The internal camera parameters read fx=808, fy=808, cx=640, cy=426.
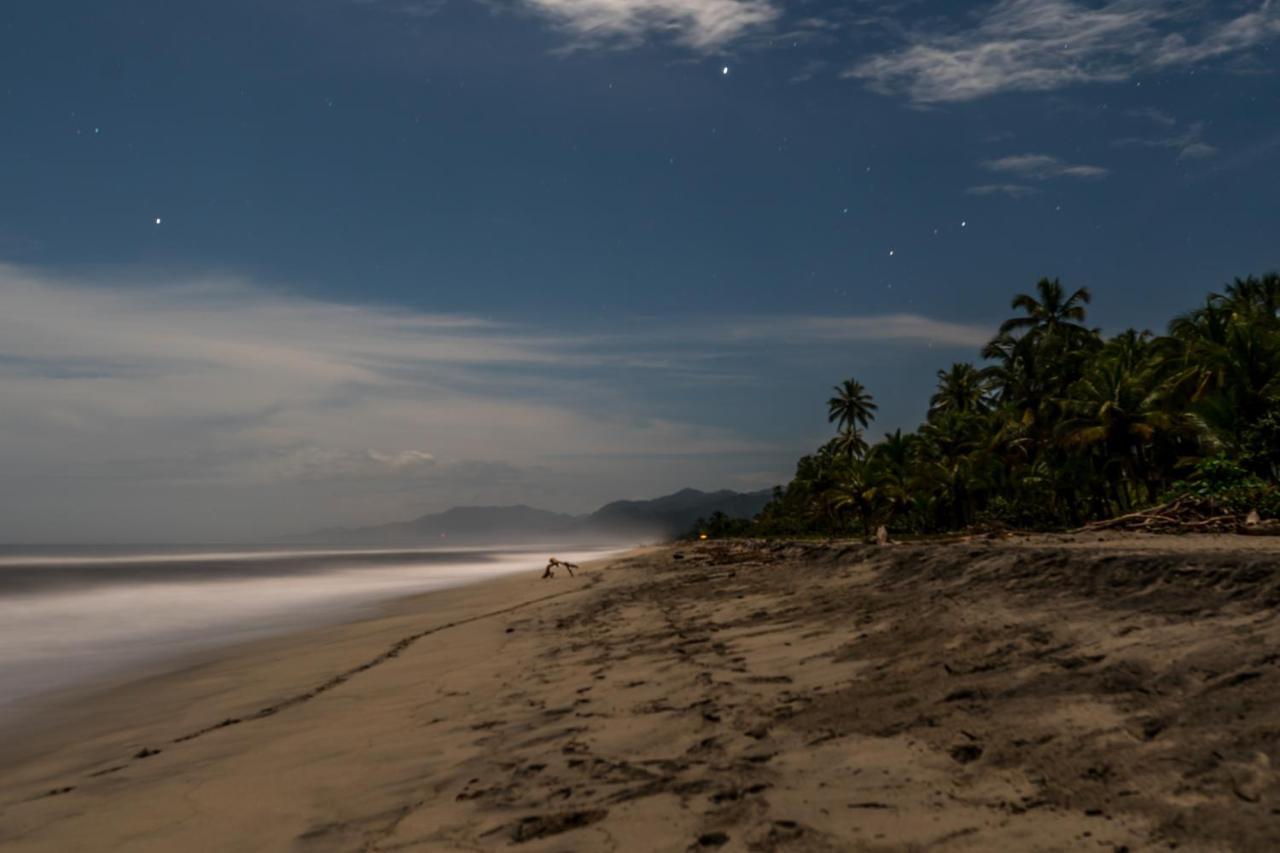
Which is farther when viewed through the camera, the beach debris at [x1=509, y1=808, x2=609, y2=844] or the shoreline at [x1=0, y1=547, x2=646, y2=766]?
the shoreline at [x1=0, y1=547, x2=646, y2=766]

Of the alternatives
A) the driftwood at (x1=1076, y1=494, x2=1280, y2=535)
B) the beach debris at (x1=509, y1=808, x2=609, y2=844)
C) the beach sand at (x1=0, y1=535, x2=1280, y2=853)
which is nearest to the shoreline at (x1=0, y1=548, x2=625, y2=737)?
the beach sand at (x1=0, y1=535, x2=1280, y2=853)

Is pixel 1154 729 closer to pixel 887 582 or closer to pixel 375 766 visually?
pixel 375 766

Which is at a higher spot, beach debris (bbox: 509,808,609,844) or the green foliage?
the green foliage

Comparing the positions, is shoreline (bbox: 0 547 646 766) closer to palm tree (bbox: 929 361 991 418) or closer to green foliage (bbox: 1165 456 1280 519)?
green foliage (bbox: 1165 456 1280 519)

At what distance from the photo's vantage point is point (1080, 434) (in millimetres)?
36281

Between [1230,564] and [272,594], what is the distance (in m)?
38.3

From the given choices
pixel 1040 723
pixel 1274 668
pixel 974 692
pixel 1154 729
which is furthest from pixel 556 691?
pixel 1274 668

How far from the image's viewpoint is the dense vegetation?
2541cm

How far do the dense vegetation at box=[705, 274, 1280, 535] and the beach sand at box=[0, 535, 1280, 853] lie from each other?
12639mm

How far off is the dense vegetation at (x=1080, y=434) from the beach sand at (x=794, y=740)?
41.5 ft

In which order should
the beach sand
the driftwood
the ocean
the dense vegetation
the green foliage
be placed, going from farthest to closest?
the dense vegetation → the green foliage → the ocean → the driftwood → the beach sand

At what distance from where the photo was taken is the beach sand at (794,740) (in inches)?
145

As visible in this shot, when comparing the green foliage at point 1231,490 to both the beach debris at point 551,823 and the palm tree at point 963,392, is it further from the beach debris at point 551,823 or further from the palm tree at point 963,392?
the palm tree at point 963,392

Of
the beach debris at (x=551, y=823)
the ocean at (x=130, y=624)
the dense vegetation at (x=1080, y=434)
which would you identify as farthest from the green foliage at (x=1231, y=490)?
the ocean at (x=130, y=624)
